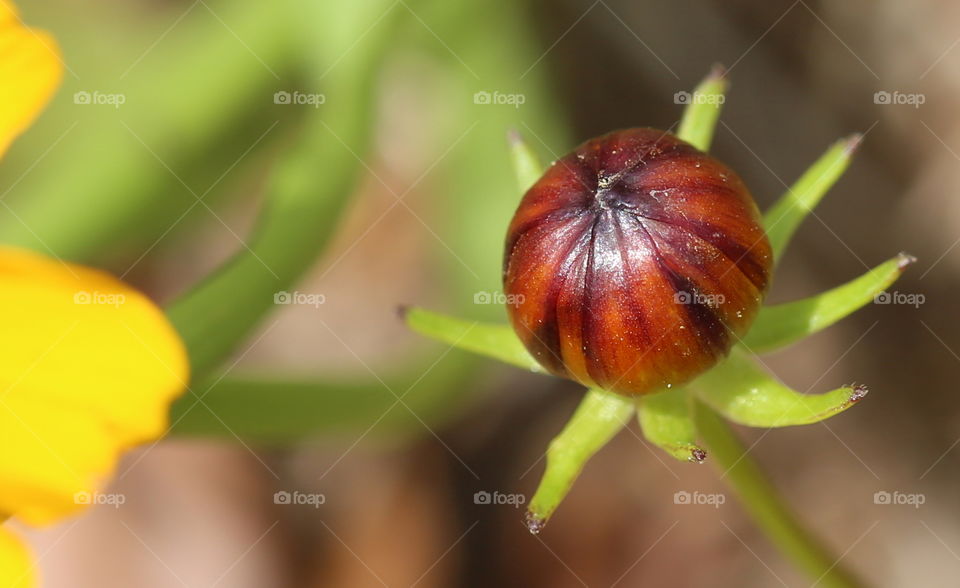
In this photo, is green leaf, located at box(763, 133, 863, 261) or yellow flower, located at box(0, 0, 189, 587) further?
green leaf, located at box(763, 133, 863, 261)

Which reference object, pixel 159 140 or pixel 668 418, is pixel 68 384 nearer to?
pixel 668 418

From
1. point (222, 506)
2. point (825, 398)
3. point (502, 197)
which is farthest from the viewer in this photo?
point (222, 506)

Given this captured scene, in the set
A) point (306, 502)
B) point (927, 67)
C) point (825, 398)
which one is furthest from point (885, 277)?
point (306, 502)

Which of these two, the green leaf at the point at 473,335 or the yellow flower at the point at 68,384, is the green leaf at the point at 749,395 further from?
the yellow flower at the point at 68,384

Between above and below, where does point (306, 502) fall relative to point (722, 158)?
below

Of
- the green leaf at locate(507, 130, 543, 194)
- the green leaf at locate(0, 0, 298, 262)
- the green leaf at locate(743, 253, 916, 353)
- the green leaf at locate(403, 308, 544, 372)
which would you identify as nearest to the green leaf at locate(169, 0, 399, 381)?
the green leaf at locate(0, 0, 298, 262)

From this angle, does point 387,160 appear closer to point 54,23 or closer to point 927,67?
point 54,23

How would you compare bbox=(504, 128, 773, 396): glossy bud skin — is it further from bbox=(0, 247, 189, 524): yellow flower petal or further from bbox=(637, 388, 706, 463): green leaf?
bbox=(0, 247, 189, 524): yellow flower petal
